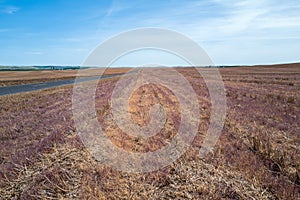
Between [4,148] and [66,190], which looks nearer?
[66,190]

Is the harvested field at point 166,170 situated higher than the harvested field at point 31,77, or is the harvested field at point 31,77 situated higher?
the harvested field at point 31,77

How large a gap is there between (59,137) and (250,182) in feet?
19.5

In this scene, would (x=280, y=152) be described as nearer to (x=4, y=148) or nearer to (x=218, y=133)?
(x=218, y=133)

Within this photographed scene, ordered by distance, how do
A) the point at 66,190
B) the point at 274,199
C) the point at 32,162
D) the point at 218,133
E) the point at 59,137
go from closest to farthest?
the point at 274,199 → the point at 66,190 → the point at 32,162 → the point at 59,137 → the point at 218,133

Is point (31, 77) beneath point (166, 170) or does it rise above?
above

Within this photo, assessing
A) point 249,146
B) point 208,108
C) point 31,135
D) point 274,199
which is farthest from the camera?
point 208,108

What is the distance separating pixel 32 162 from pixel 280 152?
6753 millimetres

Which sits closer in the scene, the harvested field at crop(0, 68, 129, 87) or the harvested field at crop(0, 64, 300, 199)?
the harvested field at crop(0, 64, 300, 199)

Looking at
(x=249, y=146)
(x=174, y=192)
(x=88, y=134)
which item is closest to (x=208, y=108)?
(x=249, y=146)

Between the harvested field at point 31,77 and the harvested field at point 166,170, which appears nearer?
the harvested field at point 166,170

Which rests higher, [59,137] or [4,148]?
[59,137]

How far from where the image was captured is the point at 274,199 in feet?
15.1

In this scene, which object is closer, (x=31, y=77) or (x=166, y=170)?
(x=166, y=170)

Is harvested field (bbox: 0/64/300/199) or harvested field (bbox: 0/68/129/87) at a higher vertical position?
harvested field (bbox: 0/68/129/87)
